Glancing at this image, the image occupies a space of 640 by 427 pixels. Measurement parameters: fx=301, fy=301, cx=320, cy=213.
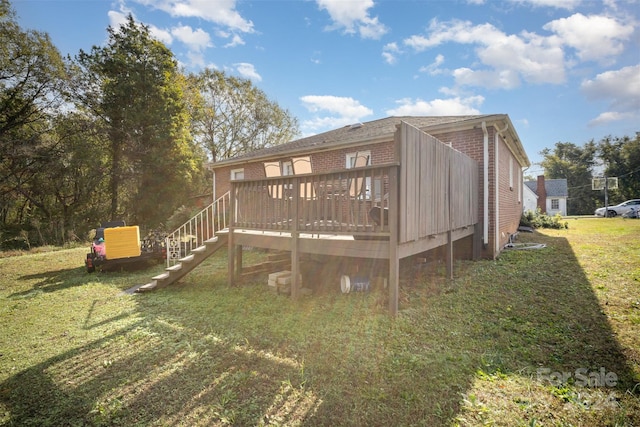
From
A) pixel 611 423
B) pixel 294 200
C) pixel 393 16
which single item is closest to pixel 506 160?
pixel 393 16

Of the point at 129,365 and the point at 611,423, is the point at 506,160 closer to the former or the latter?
the point at 611,423

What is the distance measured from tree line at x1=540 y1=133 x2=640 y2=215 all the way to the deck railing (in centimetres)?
4655

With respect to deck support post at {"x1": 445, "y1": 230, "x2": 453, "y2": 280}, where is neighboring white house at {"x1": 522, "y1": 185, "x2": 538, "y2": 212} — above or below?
above

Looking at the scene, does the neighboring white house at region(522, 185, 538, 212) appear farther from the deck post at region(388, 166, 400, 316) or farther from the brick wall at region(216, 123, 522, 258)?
the deck post at region(388, 166, 400, 316)

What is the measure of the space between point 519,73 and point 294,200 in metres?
15.2

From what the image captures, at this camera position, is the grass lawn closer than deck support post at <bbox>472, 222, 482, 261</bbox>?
Yes

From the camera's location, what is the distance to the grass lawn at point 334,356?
2.33 metres

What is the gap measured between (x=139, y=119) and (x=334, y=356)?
1897cm

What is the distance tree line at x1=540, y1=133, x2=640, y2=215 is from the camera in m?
37.4

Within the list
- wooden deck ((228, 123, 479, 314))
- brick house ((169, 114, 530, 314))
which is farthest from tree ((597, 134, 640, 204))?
wooden deck ((228, 123, 479, 314))

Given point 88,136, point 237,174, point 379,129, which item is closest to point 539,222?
point 379,129

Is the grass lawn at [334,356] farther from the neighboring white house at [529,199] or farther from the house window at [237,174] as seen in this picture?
the neighboring white house at [529,199]

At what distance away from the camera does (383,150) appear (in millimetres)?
9312

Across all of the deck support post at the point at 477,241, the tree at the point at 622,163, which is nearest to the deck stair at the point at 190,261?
the deck support post at the point at 477,241
